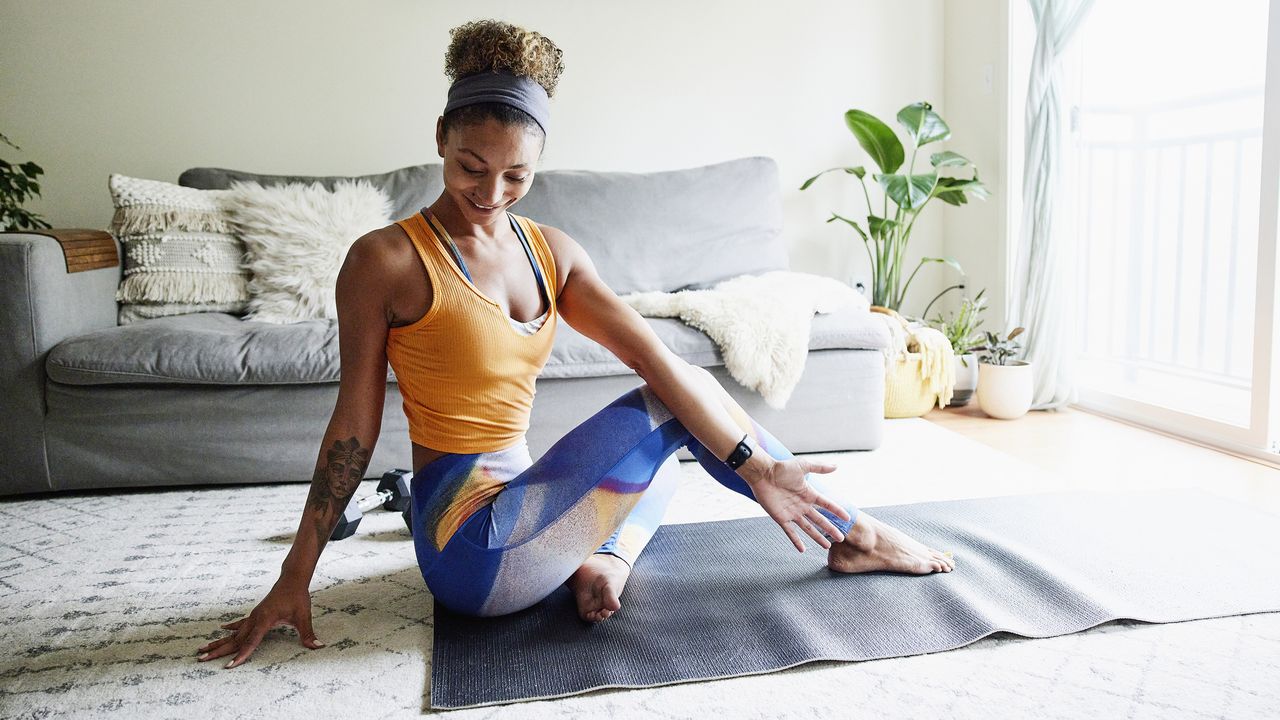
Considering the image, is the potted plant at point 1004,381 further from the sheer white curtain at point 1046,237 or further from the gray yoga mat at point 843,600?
the gray yoga mat at point 843,600

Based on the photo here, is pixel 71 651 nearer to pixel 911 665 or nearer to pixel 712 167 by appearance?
pixel 911 665

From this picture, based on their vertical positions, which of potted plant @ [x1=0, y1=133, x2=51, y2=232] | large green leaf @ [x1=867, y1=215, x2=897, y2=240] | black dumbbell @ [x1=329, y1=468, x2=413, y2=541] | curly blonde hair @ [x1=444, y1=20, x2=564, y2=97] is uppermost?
curly blonde hair @ [x1=444, y1=20, x2=564, y2=97]

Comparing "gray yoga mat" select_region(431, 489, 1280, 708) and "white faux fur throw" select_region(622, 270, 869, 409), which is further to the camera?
"white faux fur throw" select_region(622, 270, 869, 409)

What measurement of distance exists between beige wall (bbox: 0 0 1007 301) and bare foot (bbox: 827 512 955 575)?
7.80 ft

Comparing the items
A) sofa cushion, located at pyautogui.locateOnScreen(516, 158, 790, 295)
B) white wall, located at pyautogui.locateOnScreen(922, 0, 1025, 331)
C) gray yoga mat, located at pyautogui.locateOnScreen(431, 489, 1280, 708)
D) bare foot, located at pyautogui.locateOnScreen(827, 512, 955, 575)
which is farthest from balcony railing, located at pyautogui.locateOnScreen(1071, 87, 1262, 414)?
→ bare foot, located at pyautogui.locateOnScreen(827, 512, 955, 575)

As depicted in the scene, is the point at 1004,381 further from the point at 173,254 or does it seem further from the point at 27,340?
the point at 27,340

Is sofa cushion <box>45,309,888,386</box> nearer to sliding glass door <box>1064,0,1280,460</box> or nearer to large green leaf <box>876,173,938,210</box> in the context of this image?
large green leaf <box>876,173,938,210</box>

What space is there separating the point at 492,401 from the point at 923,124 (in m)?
2.69

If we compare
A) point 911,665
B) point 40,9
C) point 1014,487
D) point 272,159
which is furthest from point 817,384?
point 40,9

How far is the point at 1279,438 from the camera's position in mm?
2621

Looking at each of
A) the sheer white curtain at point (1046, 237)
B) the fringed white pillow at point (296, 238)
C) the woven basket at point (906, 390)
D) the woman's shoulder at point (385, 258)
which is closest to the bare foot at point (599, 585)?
the woman's shoulder at point (385, 258)

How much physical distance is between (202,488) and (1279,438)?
311 centimetres

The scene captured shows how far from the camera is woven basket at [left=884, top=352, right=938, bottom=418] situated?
3.18m

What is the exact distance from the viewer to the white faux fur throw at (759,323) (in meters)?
2.58
